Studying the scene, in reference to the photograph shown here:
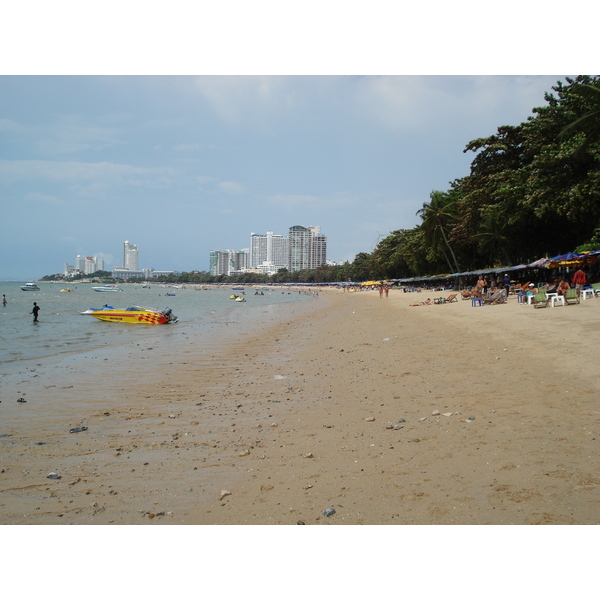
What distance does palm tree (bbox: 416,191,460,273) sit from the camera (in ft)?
164

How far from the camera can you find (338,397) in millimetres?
Result: 7352

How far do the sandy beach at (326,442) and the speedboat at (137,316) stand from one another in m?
14.3

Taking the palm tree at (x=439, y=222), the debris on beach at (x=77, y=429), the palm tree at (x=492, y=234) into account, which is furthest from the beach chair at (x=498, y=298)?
the palm tree at (x=439, y=222)

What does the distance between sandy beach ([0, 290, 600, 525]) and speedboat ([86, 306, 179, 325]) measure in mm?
14280

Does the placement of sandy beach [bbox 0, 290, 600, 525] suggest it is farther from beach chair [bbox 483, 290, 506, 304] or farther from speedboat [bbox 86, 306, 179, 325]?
speedboat [bbox 86, 306, 179, 325]

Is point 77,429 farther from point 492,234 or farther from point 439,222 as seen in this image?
point 439,222

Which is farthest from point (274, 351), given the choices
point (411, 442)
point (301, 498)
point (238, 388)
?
point (301, 498)

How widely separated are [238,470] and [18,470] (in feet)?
8.37

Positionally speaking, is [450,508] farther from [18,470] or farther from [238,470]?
[18,470]

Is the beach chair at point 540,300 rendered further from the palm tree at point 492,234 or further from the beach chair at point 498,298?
the palm tree at point 492,234

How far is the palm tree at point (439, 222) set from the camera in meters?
49.8

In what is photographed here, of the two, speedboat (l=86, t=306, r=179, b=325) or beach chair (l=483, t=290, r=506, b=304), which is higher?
beach chair (l=483, t=290, r=506, b=304)

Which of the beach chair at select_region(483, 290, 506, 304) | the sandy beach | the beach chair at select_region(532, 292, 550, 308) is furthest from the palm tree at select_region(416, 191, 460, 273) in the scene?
the sandy beach

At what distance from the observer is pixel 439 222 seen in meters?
50.3
